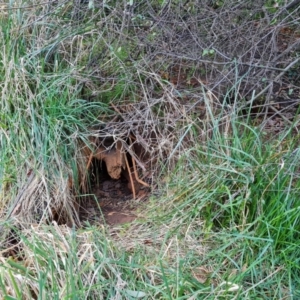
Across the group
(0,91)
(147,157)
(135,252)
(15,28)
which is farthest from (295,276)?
(15,28)

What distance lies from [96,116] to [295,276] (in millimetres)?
1557

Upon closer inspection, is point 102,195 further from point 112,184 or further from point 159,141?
point 159,141

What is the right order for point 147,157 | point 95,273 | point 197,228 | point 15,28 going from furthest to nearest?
point 15,28
point 147,157
point 197,228
point 95,273

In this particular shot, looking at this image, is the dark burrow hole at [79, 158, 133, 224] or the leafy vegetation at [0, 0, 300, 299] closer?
the leafy vegetation at [0, 0, 300, 299]

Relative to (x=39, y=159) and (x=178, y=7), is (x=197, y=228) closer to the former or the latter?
(x=39, y=159)

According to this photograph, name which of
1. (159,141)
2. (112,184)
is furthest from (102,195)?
(159,141)

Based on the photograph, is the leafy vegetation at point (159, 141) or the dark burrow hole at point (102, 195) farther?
the dark burrow hole at point (102, 195)

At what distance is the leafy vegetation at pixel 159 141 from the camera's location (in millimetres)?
2207

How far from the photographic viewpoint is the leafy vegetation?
2207 mm

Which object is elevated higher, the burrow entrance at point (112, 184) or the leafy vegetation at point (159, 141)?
the leafy vegetation at point (159, 141)

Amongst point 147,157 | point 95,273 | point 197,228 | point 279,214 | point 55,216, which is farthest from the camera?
point 147,157

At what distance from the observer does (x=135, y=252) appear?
238 centimetres

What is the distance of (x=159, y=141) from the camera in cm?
297

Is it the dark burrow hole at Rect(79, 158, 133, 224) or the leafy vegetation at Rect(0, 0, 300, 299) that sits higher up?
the leafy vegetation at Rect(0, 0, 300, 299)
